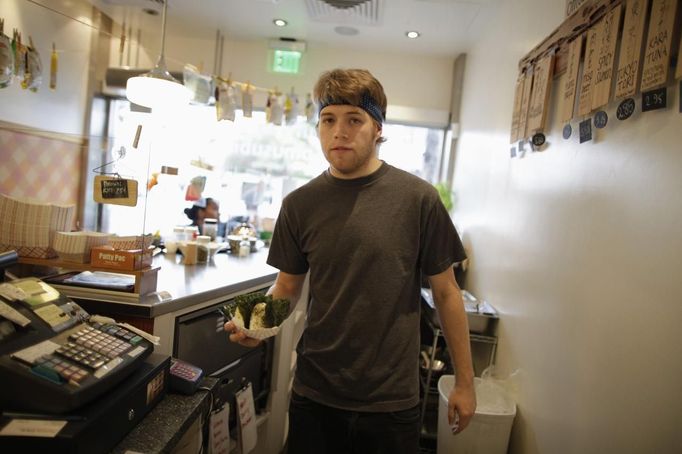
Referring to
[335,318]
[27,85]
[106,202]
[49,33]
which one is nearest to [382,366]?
[335,318]

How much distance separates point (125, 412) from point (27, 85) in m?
1.79

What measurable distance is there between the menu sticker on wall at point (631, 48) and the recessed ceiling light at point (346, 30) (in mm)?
2394

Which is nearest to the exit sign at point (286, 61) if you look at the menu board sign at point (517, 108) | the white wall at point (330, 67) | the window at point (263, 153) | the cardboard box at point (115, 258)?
the white wall at point (330, 67)

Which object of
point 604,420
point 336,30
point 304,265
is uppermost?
point 336,30

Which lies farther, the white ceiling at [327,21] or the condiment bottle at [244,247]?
the white ceiling at [327,21]

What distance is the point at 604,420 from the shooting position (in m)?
1.22

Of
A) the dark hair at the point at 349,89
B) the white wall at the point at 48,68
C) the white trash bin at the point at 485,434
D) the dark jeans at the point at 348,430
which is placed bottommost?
the white trash bin at the point at 485,434

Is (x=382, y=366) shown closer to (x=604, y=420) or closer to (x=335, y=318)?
(x=335, y=318)

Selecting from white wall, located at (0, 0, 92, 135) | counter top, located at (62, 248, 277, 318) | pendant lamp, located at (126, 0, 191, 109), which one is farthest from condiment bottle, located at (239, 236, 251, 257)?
white wall, located at (0, 0, 92, 135)

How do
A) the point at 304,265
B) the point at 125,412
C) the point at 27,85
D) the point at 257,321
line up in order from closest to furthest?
the point at 125,412
the point at 257,321
the point at 304,265
the point at 27,85

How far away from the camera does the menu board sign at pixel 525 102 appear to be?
6.37 feet

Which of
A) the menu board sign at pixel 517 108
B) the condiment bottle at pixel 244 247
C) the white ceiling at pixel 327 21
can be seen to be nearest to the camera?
the menu board sign at pixel 517 108

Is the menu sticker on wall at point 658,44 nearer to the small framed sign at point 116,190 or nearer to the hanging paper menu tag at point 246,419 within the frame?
the small framed sign at point 116,190

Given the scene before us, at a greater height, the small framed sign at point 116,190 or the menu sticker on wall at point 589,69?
the menu sticker on wall at point 589,69
